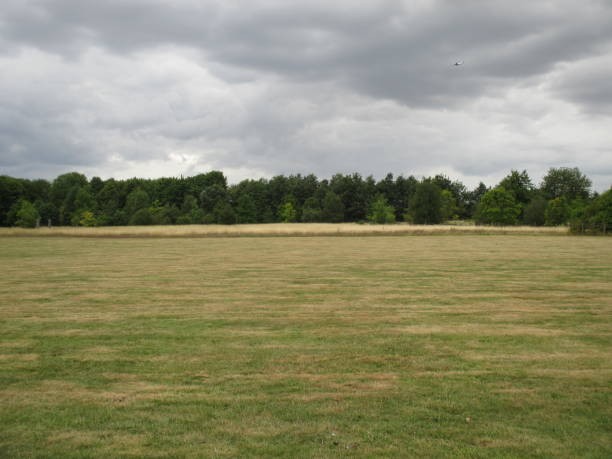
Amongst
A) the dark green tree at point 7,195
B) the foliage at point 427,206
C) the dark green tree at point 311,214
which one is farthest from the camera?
the dark green tree at point 311,214

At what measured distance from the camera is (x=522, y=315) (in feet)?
42.3

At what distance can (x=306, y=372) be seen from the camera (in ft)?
26.5

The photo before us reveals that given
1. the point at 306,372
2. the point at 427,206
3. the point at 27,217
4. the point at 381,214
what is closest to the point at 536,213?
the point at 427,206

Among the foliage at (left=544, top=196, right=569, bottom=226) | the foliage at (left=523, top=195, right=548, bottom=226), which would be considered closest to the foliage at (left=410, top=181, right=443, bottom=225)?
the foliage at (left=523, top=195, right=548, bottom=226)

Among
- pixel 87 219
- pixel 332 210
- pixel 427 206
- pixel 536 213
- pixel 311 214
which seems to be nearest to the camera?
pixel 427 206

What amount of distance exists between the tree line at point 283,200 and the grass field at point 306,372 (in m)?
89.8

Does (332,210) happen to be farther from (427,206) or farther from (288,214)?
(427,206)

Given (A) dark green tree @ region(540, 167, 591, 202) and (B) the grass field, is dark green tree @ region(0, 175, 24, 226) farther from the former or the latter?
(A) dark green tree @ region(540, 167, 591, 202)

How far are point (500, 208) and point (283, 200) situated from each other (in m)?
54.8

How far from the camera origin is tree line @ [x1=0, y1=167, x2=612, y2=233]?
341 feet

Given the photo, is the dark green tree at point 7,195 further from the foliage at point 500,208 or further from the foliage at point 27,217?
the foliage at point 500,208

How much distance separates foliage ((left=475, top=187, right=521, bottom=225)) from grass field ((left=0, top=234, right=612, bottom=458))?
87090 millimetres

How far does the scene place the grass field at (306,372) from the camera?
5.66 meters

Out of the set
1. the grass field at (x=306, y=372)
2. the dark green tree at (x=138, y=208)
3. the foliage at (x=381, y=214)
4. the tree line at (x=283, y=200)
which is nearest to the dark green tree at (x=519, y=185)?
the tree line at (x=283, y=200)
